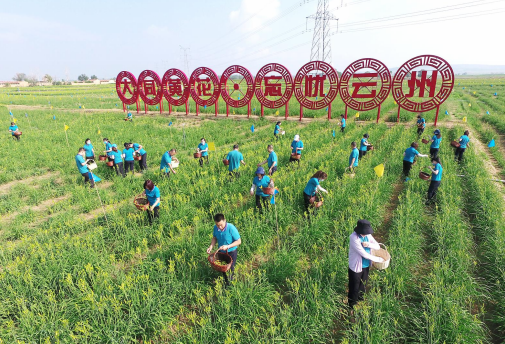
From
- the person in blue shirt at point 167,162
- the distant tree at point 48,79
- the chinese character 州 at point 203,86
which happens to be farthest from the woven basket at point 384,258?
the distant tree at point 48,79

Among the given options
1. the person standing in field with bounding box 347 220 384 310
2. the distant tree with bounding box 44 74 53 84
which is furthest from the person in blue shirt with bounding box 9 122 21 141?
the distant tree with bounding box 44 74 53 84

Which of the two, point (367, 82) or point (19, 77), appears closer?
point (367, 82)

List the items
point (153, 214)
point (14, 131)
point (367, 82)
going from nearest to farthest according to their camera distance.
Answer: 1. point (153, 214)
2. point (14, 131)
3. point (367, 82)

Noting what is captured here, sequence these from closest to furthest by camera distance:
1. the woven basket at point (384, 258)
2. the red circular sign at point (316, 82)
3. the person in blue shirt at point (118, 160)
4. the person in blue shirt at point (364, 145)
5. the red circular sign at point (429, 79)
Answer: the woven basket at point (384, 258) < the person in blue shirt at point (118, 160) < the person in blue shirt at point (364, 145) < the red circular sign at point (429, 79) < the red circular sign at point (316, 82)

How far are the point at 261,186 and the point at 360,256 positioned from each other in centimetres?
269

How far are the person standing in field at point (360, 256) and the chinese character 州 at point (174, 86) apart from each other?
2139 cm

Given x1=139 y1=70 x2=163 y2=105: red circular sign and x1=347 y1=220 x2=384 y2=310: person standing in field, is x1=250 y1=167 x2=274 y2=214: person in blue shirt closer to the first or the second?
x1=347 y1=220 x2=384 y2=310: person standing in field

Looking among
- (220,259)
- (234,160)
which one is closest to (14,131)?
Answer: (234,160)

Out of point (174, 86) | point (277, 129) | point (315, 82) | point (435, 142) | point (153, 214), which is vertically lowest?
point (153, 214)

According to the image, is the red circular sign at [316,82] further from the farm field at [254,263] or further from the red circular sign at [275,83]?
the farm field at [254,263]

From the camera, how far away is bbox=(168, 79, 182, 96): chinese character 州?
2172cm

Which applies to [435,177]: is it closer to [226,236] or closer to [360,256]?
[360,256]

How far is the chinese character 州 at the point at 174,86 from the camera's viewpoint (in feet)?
71.3

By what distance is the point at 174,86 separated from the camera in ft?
72.1
